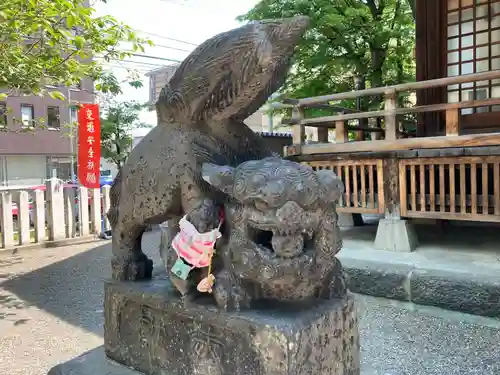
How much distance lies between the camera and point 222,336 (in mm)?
1505

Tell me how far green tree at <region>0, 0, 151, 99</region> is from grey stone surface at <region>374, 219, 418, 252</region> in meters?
3.62

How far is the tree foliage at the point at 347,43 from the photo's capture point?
8.96 metres

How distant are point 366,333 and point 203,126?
2433 mm

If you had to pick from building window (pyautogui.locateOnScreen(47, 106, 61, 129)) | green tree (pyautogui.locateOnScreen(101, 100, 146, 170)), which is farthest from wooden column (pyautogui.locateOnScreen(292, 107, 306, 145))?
building window (pyautogui.locateOnScreen(47, 106, 61, 129))

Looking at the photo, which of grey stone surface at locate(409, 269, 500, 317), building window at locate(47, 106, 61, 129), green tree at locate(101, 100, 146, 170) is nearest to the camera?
grey stone surface at locate(409, 269, 500, 317)

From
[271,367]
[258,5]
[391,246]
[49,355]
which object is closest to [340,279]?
[271,367]

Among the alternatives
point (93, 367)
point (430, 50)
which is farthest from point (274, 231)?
point (430, 50)

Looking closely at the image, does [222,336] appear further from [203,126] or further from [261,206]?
[203,126]

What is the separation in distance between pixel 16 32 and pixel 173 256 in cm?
414

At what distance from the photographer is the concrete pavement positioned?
2881mm

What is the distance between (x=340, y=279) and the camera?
5.45 feet

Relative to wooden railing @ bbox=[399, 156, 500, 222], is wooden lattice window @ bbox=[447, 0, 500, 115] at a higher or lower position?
higher

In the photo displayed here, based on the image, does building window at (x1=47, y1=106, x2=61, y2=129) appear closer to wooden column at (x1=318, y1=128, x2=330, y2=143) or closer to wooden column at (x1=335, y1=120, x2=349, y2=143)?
wooden column at (x1=318, y1=128, x2=330, y2=143)

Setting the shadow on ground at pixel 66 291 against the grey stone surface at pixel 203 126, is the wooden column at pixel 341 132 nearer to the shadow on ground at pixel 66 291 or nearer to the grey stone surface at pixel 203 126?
the shadow on ground at pixel 66 291
